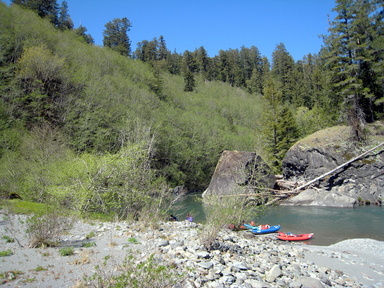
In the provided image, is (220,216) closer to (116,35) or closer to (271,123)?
(271,123)

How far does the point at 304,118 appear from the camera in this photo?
54.7 m

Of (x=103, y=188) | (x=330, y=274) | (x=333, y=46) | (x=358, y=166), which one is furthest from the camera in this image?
(x=333, y=46)

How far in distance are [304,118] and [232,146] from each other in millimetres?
15518

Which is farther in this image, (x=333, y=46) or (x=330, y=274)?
(x=333, y=46)

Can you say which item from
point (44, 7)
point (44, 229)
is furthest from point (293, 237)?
point (44, 7)

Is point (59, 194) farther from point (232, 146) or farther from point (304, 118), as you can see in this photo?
point (304, 118)

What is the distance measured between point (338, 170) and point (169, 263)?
91.7 feet

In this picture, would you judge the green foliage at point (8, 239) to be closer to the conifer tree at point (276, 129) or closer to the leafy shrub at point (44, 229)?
the leafy shrub at point (44, 229)

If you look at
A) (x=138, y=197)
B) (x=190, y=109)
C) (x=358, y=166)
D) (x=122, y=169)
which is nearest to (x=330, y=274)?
(x=138, y=197)

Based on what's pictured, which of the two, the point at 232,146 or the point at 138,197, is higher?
the point at 232,146

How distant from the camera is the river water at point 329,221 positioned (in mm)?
17250

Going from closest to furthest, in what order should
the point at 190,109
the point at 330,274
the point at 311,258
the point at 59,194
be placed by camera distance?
the point at 330,274, the point at 311,258, the point at 59,194, the point at 190,109

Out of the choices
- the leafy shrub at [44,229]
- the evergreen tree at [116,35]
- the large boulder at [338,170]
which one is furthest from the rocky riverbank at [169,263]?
the evergreen tree at [116,35]

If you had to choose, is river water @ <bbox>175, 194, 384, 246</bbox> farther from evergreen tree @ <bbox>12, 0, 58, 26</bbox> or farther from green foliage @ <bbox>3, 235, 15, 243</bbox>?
evergreen tree @ <bbox>12, 0, 58, 26</bbox>
